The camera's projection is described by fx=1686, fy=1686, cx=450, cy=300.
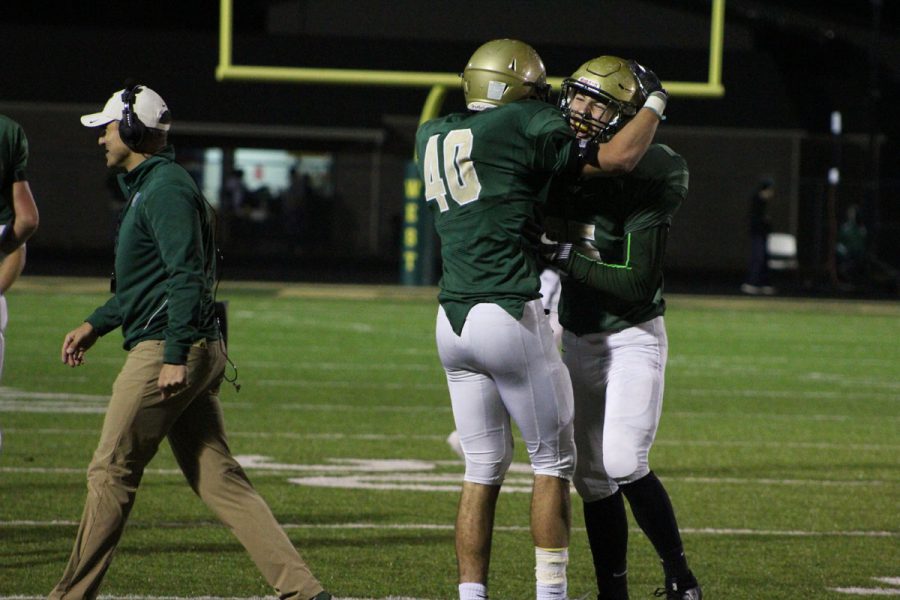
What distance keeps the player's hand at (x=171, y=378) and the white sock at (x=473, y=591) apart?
1017 millimetres

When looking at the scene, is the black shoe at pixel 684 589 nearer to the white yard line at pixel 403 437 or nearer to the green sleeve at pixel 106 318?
the green sleeve at pixel 106 318

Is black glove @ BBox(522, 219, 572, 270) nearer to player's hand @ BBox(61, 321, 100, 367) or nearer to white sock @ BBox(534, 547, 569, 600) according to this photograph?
white sock @ BBox(534, 547, 569, 600)

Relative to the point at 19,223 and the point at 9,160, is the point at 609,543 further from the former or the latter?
the point at 9,160

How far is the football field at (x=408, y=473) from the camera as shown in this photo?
616cm

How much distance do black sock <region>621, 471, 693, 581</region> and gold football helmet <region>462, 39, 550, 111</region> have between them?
1338mm

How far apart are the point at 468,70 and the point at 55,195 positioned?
29.8 meters

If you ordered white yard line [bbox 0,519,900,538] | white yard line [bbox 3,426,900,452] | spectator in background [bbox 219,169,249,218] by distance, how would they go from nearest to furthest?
1. white yard line [bbox 0,519,900,538]
2. white yard line [bbox 3,426,900,452]
3. spectator in background [bbox 219,169,249,218]

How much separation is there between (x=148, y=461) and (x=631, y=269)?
159cm

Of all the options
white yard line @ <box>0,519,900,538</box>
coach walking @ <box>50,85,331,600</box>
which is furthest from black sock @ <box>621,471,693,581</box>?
white yard line @ <box>0,519,900,538</box>

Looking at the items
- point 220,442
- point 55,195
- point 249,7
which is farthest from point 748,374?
point 249,7

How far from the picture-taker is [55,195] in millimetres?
33719

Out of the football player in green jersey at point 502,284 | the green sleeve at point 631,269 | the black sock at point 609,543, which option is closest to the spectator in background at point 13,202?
the football player in green jersey at point 502,284

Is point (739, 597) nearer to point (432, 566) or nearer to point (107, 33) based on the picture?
point (432, 566)

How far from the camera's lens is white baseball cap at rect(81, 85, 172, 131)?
16.6 ft
